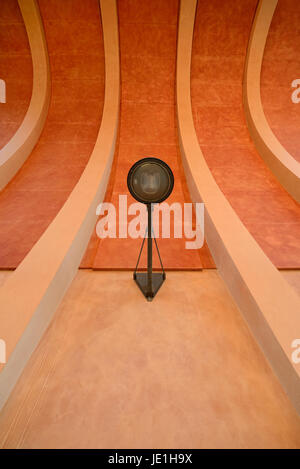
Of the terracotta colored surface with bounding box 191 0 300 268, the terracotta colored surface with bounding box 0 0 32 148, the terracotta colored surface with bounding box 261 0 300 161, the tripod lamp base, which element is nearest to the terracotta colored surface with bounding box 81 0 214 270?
the terracotta colored surface with bounding box 191 0 300 268

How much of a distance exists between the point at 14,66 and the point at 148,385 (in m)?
7.98

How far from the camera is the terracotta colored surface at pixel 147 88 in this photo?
16.8 ft

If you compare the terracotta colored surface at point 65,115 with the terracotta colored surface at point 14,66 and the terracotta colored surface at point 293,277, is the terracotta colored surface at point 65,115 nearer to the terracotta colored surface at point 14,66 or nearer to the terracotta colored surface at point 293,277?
the terracotta colored surface at point 14,66

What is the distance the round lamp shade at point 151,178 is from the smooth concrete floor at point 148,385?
116 centimetres

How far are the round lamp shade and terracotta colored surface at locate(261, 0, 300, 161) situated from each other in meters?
4.36

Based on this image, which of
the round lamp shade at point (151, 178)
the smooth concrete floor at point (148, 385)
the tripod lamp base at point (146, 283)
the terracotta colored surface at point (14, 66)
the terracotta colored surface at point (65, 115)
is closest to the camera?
the smooth concrete floor at point (148, 385)

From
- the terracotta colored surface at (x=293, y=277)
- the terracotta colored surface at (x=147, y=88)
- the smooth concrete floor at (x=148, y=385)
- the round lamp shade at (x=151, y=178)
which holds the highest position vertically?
the terracotta colored surface at (x=147, y=88)

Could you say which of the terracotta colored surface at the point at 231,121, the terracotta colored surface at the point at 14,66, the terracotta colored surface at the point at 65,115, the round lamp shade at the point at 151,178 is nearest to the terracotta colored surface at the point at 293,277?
the terracotta colored surface at the point at 231,121

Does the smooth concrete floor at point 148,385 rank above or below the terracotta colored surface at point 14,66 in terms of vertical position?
below

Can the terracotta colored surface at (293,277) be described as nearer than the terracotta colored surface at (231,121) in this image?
Yes

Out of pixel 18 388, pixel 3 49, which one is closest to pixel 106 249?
pixel 18 388

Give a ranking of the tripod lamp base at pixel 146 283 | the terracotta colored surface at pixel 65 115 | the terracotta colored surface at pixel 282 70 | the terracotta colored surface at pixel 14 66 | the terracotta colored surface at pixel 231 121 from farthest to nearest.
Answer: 1. the terracotta colored surface at pixel 14 66
2. the terracotta colored surface at pixel 282 70
3. the terracotta colored surface at pixel 65 115
4. the terracotta colored surface at pixel 231 121
5. the tripod lamp base at pixel 146 283

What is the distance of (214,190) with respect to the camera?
376cm

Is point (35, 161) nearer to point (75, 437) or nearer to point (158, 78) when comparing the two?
point (158, 78)
